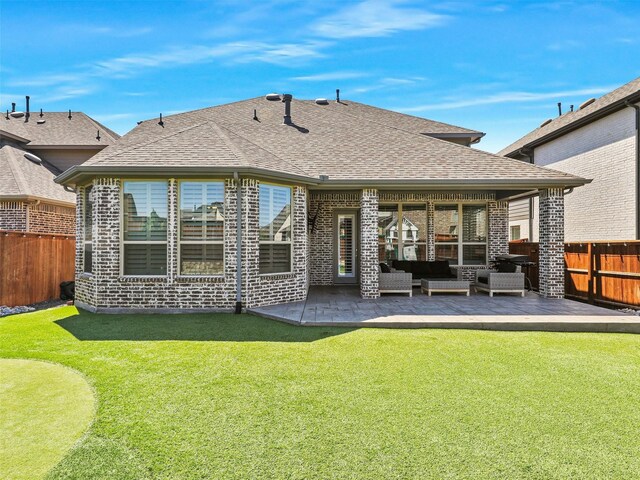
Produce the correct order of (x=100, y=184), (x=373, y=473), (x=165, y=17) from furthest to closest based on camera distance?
1. (x=165, y=17)
2. (x=100, y=184)
3. (x=373, y=473)

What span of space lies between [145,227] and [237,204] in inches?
81.1

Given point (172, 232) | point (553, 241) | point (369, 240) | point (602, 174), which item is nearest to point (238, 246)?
point (172, 232)

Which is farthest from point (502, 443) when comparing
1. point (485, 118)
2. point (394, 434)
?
point (485, 118)

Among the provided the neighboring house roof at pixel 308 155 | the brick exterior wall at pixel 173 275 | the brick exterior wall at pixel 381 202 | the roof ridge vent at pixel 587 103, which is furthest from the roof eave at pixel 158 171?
the roof ridge vent at pixel 587 103

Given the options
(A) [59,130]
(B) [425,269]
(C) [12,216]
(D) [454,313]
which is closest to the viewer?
(D) [454,313]

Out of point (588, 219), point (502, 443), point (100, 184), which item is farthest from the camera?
point (588, 219)

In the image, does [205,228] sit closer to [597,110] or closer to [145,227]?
Answer: [145,227]

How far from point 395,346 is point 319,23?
292 inches

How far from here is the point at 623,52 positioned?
13.0 metres

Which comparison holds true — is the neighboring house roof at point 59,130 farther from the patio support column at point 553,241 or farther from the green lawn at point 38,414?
the patio support column at point 553,241

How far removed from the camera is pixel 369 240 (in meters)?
9.27

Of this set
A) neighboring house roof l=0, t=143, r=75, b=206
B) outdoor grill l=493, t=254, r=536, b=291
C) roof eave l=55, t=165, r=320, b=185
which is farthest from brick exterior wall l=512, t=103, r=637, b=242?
neighboring house roof l=0, t=143, r=75, b=206

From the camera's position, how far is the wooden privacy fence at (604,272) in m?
8.00

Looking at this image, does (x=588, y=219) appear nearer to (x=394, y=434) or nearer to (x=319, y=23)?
(x=319, y=23)
